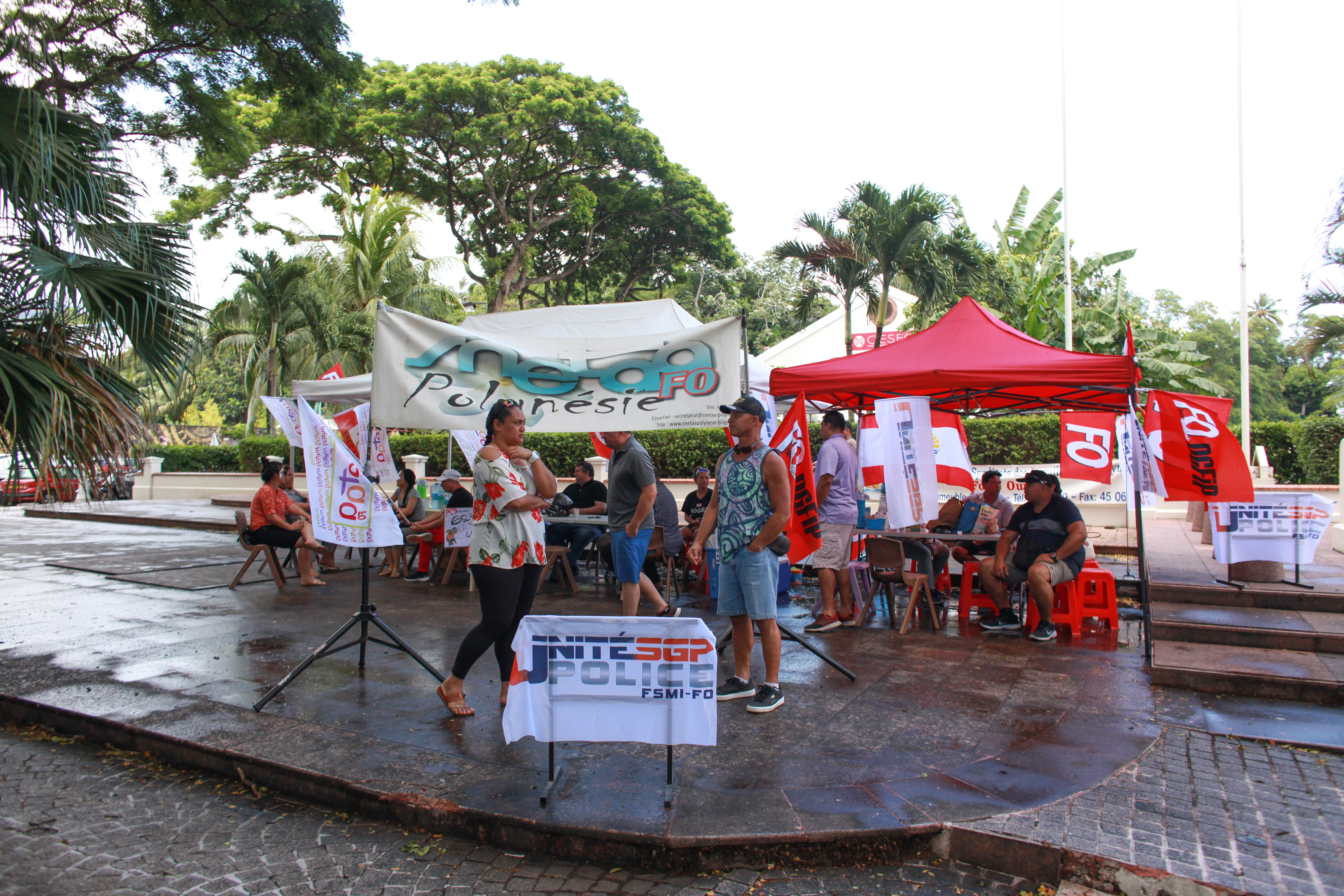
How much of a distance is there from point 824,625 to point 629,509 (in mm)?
2146

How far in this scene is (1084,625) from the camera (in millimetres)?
7195

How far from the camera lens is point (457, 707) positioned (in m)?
4.61

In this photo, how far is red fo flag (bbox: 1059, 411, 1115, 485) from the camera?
877cm

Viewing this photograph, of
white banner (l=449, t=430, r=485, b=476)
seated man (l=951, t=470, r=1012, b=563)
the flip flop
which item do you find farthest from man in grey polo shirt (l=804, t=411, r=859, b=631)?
white banner (l=449, t=430, r=485, b=476)

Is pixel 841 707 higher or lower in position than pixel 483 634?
lower

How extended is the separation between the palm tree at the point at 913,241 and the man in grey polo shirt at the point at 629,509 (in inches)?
478

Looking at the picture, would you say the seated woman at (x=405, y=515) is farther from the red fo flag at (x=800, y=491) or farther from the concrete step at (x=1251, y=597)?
the concrete step at (x=1251, y=597)

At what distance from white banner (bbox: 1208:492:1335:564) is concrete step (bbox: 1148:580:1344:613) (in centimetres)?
28

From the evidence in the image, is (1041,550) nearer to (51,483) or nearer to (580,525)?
(580,525)

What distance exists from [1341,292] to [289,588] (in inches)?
841

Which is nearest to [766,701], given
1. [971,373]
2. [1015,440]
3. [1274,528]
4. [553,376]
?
[553,376]

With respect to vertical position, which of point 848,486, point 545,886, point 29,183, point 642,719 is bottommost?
point 545,886

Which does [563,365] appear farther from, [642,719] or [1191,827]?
[1191,827]

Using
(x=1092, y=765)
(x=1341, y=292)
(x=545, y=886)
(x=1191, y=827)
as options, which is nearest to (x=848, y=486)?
(x=1092, y=765)
